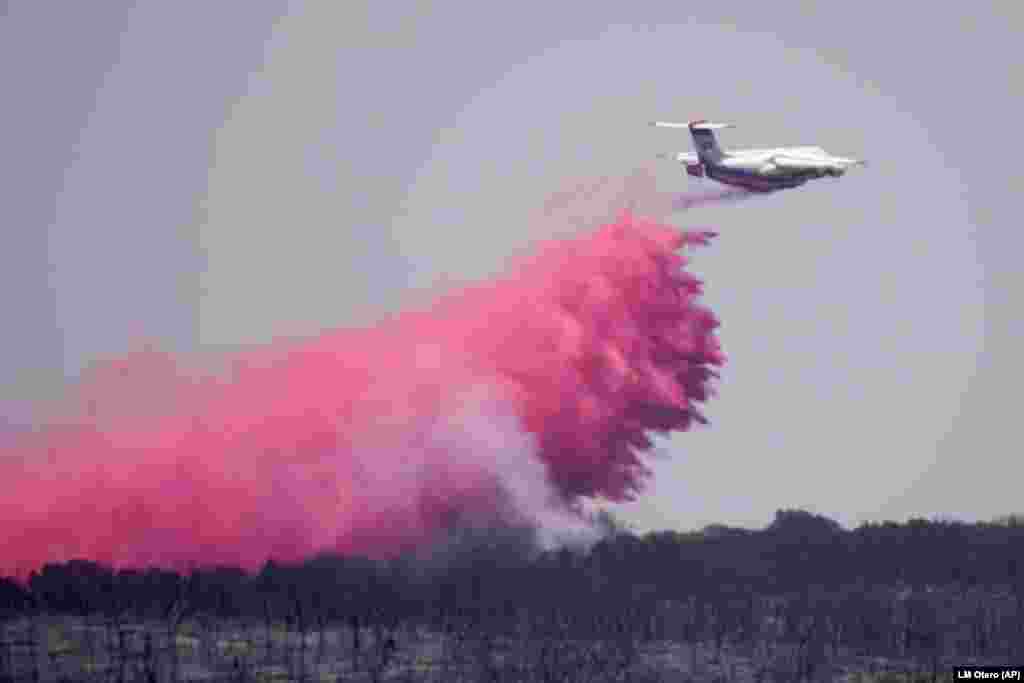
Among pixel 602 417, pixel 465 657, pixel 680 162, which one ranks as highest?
pixel 680 162

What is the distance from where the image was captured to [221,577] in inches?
7018

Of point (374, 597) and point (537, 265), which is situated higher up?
point (537, 265)

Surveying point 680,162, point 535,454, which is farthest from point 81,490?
point 680,162

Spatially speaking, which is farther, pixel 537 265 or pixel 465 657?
pixel 537 265

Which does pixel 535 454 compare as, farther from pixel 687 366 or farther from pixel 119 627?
pixel 119 627

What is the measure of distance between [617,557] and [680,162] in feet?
67.7

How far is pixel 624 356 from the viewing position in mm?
179000

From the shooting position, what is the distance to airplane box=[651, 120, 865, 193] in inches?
7047

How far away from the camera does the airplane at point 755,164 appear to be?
587 feet

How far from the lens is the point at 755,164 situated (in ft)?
593

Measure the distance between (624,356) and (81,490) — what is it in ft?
91.0

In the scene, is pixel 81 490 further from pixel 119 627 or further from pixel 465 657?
pixel 465 657

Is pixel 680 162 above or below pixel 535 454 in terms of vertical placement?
above

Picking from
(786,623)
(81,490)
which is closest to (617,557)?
(786,623)
